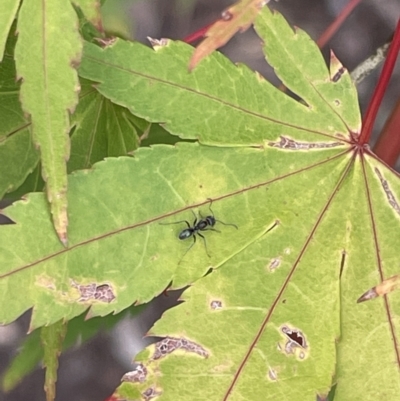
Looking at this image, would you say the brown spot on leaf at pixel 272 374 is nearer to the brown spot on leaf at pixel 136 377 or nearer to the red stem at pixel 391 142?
the brown spot on leaf at pixel 136 377

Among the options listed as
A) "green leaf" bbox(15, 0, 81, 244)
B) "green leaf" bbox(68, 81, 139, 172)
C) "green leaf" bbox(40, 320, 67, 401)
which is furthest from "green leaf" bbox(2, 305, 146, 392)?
"green leaf" bbox(15, 0, 81, 244)

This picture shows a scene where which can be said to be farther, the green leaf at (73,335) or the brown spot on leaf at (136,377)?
the green leaf at (73,335)

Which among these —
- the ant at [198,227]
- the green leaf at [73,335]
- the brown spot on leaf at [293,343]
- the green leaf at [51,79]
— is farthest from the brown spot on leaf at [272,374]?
the green leaf at [73,335]

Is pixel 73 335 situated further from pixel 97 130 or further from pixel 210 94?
pixel 210 94

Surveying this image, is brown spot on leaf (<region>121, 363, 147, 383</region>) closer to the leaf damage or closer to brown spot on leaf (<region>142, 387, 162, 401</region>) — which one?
brown spot on leaf (<region>142, 387, 162, 401</region>)

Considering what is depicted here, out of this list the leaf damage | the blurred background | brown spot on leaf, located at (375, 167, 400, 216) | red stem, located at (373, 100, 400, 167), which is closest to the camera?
the leaf damage

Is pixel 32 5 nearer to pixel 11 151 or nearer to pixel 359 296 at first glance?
pixel 11 151
